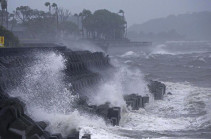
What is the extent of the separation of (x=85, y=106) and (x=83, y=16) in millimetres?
77436

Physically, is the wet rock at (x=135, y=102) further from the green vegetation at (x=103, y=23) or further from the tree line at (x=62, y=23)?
the green vegetation at (x=103, y=23)

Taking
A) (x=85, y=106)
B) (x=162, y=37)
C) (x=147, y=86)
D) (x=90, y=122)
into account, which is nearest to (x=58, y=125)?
(x=90, y=122)

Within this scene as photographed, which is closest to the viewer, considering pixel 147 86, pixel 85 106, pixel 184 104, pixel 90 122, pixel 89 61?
pixel 90 122

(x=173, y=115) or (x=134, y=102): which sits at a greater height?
(x=134, y=102)

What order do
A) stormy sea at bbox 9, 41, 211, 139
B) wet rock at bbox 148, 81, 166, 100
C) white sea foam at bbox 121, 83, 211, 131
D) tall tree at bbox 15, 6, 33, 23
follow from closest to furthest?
stormy sea at bbox 9, 41, 211, 139
white sea foam at bbox 121, 83, 211, 131
wet rock at bbox 148, 81, 166, 100
tall tree at bbox 15, 6, 33, 23

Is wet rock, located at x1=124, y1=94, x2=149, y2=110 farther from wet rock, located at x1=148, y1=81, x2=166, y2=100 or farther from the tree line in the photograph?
the tree line

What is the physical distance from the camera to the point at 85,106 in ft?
52.1

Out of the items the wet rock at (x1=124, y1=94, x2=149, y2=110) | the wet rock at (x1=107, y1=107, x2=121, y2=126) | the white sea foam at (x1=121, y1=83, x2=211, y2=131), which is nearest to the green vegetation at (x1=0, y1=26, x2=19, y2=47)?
the white sea foam at (x1=121, y1=83, x2=211, y2=131)

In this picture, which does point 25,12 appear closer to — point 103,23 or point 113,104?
point 103,23

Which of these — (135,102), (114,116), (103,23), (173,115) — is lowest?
(173,115)

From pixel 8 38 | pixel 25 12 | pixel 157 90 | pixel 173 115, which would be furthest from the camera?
pixel 25 12

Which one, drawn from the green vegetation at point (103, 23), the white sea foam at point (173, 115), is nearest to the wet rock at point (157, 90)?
the white sea foam at point (173, 115)

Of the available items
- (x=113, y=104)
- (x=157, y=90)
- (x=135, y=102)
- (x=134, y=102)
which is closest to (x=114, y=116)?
(x=113, y=104)

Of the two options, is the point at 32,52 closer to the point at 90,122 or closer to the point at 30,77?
the point at 30,77
